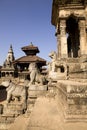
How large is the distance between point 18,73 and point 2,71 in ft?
13.1

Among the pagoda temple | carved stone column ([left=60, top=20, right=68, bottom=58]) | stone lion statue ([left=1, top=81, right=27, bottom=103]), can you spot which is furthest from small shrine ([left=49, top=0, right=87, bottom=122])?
the pagoda temple

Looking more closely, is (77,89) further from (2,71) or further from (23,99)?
(2,71)

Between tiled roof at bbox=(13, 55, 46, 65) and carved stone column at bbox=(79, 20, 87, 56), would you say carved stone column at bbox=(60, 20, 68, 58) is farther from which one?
tiled roof at bbox=(13, 55, 46, 65)

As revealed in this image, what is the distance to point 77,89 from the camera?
372 cm

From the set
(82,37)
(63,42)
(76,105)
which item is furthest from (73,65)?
(76,105)

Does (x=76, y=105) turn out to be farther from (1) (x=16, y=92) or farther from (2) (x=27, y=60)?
(2) (x=27, y=60)

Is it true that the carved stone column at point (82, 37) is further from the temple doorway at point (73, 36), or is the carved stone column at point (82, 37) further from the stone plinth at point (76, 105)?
the stone plinth at point (76, 105)

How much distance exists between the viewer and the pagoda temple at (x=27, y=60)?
32.2 metres

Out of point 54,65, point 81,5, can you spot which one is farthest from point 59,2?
point 54,65

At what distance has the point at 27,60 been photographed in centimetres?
3356

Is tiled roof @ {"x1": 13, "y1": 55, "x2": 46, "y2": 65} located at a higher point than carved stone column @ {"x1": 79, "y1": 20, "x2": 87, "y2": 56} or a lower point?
lower

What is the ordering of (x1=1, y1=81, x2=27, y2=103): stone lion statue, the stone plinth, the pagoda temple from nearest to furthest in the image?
the stone plinth < (x1=1, y1=81, x2=27, y2=103): stone lion statue < the pagoda temple

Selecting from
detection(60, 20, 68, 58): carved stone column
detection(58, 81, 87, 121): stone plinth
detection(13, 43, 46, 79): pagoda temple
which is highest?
detection(60, 20, 68, 58): carved stone column

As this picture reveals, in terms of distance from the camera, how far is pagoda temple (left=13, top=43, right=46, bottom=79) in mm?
32188
